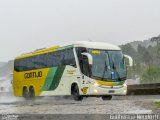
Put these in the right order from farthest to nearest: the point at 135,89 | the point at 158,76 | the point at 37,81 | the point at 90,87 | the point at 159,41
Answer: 1. the point at 159,41
2. the point at 158,76
3. the point at 135,89
4. the point at 37,81
5. the point at 90,87

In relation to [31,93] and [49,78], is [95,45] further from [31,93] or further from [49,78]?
[31,93]

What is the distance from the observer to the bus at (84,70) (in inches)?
957

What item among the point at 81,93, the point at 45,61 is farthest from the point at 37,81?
the point at 81,93

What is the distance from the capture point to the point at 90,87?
954 inches

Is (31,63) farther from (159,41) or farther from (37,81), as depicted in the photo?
(159,41)

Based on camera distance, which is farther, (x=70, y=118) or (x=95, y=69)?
(x=95, y=69)

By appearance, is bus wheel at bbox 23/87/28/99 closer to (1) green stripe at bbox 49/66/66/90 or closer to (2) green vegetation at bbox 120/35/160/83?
(1) green stripe at bbox 49/66/66/90

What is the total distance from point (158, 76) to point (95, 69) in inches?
4075

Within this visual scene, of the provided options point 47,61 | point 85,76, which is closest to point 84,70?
point 85,76

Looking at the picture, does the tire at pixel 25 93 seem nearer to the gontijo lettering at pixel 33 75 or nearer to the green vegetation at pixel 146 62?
the gontijo lettering at pixel 33 75

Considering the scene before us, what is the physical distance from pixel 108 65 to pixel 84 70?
130 centimetres

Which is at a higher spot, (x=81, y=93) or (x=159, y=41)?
(x=159, y=41)

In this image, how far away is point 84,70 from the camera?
2445 cm

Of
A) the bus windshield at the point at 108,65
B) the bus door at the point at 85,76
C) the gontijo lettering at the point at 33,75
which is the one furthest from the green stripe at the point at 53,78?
the bus windshield at the point at 108,65
